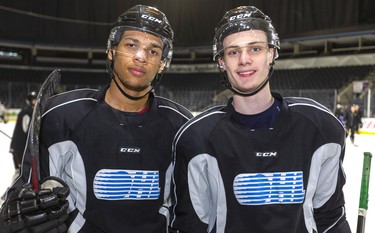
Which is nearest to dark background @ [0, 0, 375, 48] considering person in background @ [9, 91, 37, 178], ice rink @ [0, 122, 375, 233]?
ice rink @ [0, 122, 375, 233]

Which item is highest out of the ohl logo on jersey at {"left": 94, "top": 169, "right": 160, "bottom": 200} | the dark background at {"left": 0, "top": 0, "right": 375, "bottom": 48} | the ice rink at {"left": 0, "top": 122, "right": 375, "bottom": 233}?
the dark background at {"left": 0, "top": 0, "right": 375, "bottom": 48}

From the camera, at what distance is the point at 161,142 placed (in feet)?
5.10

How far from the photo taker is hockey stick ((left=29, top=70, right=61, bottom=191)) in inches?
46.5

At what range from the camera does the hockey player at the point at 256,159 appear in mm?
1356

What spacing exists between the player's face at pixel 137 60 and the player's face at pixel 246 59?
1.02ft

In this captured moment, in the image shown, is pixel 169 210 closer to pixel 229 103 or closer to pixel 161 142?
pixel 161 142

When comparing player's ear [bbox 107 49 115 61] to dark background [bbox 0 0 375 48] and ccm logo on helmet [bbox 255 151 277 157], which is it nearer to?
ccm logo on helmet [bbox 255 151 277 157]

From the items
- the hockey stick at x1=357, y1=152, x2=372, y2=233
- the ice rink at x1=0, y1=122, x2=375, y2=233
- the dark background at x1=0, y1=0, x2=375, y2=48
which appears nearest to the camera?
the hockey stick at x1=357, y1=152, x2=372, y2=233

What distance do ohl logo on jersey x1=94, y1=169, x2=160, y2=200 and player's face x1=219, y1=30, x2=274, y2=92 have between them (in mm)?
522

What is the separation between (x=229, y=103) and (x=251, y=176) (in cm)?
30

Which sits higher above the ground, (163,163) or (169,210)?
(163,163)

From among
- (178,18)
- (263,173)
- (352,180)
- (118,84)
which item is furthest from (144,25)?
(178,18)

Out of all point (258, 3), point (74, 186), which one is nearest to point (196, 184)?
point (74, 186)

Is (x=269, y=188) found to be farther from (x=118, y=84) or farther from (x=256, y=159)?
(x=118, y=84)
